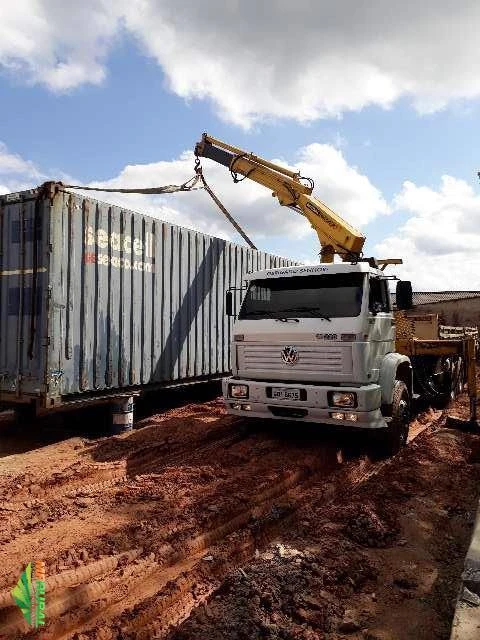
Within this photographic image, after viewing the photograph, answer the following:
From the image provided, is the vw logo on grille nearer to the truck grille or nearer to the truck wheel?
the truck grille

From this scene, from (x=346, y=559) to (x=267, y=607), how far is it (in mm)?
891

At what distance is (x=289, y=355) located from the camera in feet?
19.6

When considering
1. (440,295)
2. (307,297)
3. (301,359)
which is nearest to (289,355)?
(301,359)

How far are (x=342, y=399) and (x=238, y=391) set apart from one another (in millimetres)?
1481

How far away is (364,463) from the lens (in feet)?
19.0

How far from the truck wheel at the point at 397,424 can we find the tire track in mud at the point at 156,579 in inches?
71.8

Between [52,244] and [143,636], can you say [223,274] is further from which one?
[143,636]

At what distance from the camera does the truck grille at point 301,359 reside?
5.68 m

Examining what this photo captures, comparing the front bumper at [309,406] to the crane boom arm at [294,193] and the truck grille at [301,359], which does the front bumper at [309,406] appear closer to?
the truck grille at [301,359]

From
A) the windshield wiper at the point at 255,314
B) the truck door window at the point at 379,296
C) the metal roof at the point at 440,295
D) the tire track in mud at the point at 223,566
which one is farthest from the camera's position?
the metal roof at the point at 440,295

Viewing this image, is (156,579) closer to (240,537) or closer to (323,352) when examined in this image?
(240,537)

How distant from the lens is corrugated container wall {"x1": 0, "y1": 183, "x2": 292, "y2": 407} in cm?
636

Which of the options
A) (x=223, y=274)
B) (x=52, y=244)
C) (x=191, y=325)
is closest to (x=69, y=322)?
(x=52, y=244)

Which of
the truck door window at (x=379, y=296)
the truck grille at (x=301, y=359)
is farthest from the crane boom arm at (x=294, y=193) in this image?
the truck grille at (x=301, y=359)
